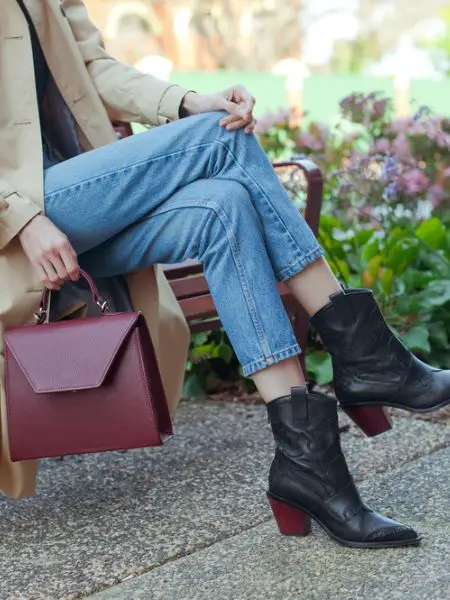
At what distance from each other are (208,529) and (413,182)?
1960 mm

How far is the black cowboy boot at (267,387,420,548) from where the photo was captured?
197 cm

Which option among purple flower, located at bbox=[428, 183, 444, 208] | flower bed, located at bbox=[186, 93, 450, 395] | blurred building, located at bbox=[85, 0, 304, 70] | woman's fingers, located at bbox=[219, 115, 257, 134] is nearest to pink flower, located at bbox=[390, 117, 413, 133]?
flower bed, located at bbox=[186, 93, 450, 395]

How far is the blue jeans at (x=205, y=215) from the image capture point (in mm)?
2018

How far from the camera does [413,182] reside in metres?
3.76

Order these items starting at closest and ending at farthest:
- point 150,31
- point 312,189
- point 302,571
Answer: point 302,571
point 312,189
point 150,31

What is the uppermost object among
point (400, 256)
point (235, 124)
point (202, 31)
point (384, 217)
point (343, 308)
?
point (235, 124)

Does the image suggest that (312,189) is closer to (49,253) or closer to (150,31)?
(49,253)

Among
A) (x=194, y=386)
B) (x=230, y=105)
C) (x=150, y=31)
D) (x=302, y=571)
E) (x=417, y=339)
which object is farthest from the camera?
(x=150, y=31)

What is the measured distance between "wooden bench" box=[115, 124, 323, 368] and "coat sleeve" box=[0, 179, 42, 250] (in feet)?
2.53

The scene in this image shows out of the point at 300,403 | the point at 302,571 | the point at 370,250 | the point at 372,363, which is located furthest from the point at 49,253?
the point at 370,250

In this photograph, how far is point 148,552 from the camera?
6.82 feet

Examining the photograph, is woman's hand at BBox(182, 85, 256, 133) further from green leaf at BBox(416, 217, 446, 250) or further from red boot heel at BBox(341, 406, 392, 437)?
green leaf at BBox(416, 217, 446, 250)

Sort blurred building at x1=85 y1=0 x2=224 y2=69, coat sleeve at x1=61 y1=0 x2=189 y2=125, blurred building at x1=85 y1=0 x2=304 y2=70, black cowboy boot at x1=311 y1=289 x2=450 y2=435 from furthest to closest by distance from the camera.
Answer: blurred building at x1=85 y1=0 x2=304 y2=70 → blurred building at x1=85 y1=0 x2=224 y2=69 → coat sleeve at x1=61 y1=0 x2=189 y2=125 → black cowboy boot at x1=311 y1=289 x2=450 y2=435

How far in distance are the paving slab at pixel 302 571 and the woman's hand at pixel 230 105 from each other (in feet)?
2.80
